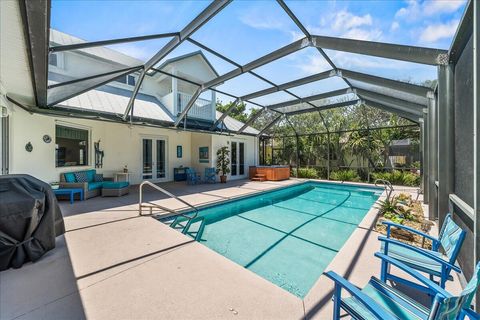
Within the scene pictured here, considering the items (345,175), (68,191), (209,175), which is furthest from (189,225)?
(345,175)

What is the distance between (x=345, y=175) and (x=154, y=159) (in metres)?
10.7

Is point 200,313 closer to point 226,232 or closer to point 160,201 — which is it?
point 226,232

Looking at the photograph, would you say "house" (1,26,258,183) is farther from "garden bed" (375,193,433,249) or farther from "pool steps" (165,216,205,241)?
"garden bed" (375,193,433,249)

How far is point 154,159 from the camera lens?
36.4ft

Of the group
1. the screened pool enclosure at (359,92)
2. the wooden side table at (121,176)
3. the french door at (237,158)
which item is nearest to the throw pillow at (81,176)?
the wooden side table at (121,176)

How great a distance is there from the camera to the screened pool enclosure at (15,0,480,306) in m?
2.20

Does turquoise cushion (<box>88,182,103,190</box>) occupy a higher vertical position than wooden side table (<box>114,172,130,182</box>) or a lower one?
lower

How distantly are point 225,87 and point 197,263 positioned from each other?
23.4 feet

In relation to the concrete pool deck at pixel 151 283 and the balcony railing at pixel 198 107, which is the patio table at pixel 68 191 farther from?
the balcony railing at pixel 198 107

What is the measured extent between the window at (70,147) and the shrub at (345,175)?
12609 mm

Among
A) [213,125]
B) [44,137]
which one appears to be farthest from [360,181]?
[44,137]

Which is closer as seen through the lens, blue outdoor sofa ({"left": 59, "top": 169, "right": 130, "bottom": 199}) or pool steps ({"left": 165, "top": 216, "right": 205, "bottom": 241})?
pool steps ({"left": 165, "top": 216, "right": 205, "bottom": 241})

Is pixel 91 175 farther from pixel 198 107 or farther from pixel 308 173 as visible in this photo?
pixel 308 173

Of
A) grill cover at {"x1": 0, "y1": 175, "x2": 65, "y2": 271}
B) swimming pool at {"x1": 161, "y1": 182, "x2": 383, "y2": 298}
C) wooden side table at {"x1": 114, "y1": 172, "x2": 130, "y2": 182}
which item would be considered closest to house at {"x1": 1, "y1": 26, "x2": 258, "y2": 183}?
wooden side table at {"x1": 114, "y1": 172, "x2": 130, "y2": 182}
